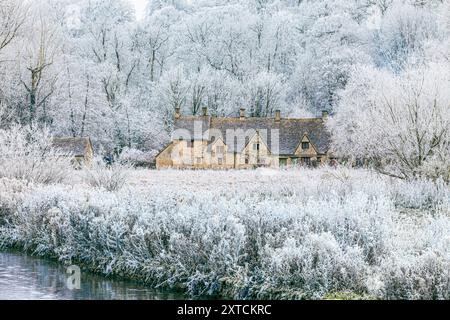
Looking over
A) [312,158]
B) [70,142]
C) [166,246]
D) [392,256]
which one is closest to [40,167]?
[166,246]

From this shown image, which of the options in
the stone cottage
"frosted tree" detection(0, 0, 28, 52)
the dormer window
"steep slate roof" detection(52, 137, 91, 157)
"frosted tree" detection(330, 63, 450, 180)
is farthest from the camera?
the dormer window

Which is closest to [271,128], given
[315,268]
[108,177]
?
[108,177]

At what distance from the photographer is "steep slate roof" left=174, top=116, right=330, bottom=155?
5612 cm

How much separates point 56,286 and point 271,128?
150ft

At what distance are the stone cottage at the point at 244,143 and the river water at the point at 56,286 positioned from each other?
37429 mm

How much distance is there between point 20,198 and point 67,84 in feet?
117

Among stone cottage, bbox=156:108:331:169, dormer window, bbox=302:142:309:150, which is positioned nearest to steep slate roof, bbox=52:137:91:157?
stone cottage, bbox=156:108:331:169

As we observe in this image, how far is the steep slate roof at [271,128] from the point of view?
56125mm

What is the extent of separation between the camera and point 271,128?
57625mm

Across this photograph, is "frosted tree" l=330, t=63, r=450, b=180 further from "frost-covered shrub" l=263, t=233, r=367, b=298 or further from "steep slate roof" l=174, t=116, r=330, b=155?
"steep slate roof" l=174, t=116, r=330, b=155

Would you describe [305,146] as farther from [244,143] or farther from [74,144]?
[74,144]

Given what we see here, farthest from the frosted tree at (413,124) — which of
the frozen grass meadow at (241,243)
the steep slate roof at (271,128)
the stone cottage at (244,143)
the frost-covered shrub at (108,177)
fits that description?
the steep slate roof at (271,128)

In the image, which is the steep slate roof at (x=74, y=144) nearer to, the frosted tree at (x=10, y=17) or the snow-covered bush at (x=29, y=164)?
the frosted tree at (x=10, y=17)

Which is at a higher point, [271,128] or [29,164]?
[271,128]
